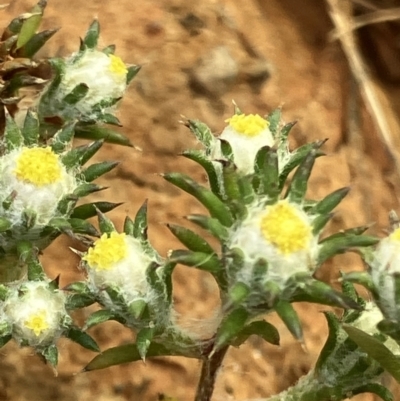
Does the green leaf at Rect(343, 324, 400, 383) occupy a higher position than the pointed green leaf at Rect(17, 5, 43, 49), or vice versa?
the pointed green leaf at Rect(17, 5, 43, 49)

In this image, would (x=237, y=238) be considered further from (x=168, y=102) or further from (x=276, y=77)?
(x=276, y=77)

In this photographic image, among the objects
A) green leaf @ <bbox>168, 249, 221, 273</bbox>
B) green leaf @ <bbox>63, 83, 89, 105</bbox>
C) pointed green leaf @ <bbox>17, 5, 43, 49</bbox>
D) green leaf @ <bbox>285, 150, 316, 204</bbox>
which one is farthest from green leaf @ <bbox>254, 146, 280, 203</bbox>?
pointed green leaf @ <bbox>17, 5, 43, 49</bbox>

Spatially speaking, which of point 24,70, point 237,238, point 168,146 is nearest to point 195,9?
point 168,146

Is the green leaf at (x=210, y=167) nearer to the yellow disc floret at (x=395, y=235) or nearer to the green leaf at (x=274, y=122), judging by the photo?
the green leaf at (x=274, y=122)

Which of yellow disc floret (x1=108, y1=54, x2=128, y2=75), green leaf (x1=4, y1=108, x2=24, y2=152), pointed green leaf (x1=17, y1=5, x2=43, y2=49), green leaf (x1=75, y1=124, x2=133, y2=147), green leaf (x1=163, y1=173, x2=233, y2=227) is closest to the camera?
green leaf (x1=163, y1=173, x2=233, y2=227)

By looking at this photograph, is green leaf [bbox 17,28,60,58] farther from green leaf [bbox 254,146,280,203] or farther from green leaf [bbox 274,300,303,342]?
green leaf [bbox 274,300,303,342]

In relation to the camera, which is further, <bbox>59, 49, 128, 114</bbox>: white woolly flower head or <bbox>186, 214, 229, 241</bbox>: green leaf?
<bbox>59, 49, 128, 114</bbox>: white woolly flower head

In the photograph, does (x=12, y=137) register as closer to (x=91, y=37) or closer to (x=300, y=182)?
(x=91, y=37)

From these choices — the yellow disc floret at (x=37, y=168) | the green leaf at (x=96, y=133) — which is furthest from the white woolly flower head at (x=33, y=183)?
the green leaf at (x=96, y=133)
